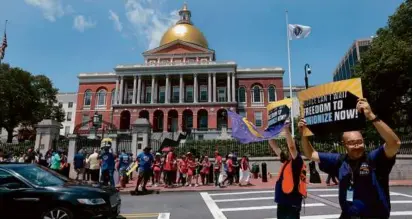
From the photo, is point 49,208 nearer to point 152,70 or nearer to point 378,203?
point 378,203

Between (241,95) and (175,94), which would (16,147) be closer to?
(175,94)

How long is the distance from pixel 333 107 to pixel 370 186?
162 cm

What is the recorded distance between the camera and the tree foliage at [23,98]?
141ft

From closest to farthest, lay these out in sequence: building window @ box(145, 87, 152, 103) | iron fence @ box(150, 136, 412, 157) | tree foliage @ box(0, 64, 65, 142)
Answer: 1. iron fence @ box(150, 136, 412, 157)
2. tree foliage @ box(0, 64, 65, 142)
3. building window @ box(145, 87, 152, 103)

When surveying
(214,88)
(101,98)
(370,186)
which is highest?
(214,88)

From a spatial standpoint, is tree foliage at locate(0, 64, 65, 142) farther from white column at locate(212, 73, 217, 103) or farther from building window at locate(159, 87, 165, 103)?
white column at locate(212, 73, 217, 103)

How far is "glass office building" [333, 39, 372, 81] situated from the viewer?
99406 mm

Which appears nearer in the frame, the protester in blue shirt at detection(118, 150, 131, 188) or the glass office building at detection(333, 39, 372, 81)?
the protester in blue shirt at detection(118, 150, 131, 188)

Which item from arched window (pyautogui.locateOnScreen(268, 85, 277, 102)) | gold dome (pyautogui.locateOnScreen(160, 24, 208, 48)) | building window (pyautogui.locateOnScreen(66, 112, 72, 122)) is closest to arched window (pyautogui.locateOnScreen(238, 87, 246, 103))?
arched window (pyautogui.locateOnScreen(268, 85, 277, 102))

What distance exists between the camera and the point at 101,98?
57688mm

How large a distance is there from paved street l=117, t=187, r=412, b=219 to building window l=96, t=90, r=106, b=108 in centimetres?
4895

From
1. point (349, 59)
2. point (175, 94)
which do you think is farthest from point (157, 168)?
point (349, 59)

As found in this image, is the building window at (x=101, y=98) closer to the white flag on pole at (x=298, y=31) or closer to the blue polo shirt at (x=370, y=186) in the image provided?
the white flag on pole at (x=298, y=31)

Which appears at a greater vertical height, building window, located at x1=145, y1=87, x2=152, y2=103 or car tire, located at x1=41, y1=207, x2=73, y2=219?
building window, located at x1=145, y1=87, x2=152, y2=103
